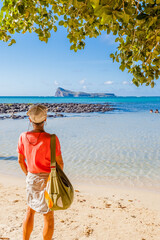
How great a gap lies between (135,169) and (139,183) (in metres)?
1.32

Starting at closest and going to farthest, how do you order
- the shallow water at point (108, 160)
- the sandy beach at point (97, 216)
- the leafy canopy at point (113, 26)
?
1. the leafy canopy at point (113, 26)
2. the sandy beach at point (97, 216)
3. the shallow water at point (108, 160)

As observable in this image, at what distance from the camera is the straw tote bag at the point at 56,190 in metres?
2.90

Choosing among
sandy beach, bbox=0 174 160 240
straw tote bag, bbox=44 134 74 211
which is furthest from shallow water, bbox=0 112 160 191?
straw tote bag, bbox=44 134 74 211

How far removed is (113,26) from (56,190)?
2.35m

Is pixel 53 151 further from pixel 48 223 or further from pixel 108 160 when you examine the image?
pixel 108 160

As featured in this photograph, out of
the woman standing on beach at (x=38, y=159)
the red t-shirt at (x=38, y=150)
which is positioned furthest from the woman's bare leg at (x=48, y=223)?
the red t-shirt at (x=38, y=150)

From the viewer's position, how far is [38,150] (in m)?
3.05

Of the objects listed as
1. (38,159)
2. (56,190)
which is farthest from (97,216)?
(38,159)

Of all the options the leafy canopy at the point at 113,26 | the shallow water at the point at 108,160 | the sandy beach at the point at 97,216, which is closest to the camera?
the leafy canopy at the point at 113,26

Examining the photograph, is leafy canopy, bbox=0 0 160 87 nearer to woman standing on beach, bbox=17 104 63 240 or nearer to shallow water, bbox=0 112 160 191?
woman standing on beach, bbox=17 104 63 240

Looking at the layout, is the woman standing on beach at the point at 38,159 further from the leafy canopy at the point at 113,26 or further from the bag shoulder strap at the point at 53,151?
the leafy canopy at the point at 113,26

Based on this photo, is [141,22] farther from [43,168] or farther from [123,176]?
[123,176]

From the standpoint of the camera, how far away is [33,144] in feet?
10.1

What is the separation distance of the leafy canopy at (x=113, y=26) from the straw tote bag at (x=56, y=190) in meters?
1.79
